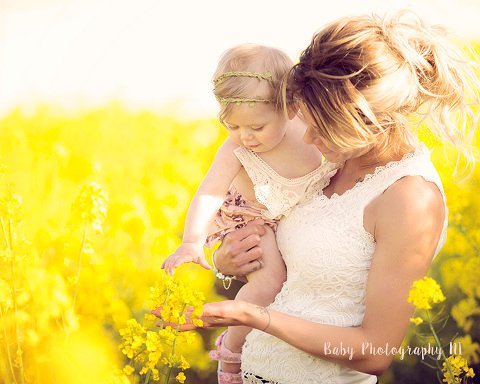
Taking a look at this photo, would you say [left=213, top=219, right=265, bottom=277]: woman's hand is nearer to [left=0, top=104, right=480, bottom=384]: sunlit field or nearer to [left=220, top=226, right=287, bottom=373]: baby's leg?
[left=220, top=226, right=287, bottom=373]: baby's leg

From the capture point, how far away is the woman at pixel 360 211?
2.05 metres

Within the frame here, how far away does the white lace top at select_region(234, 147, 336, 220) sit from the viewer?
2402 millimetres

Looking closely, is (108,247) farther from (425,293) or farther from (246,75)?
(425,293)

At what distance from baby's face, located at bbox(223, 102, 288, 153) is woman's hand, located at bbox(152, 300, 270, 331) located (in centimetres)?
57

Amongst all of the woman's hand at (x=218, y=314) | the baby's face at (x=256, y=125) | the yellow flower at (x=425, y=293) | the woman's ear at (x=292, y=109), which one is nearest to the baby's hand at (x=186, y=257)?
the woman's hand at (x=218, y=314)

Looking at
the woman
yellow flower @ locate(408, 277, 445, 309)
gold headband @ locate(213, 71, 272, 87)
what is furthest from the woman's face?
yellow flower @ locate(408, 277, 445, 309)

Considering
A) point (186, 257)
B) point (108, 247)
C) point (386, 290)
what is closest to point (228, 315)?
point (186, 257)

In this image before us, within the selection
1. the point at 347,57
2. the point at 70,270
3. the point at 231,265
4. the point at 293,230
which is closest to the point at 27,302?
the point at 70,270

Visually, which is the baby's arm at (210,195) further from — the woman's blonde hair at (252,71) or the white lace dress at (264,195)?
the woman's blonde hair at (252,71)

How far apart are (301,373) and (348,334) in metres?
0.22

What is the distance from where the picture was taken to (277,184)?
8.05 ft

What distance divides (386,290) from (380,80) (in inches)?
21.1

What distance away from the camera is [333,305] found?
2193 mm

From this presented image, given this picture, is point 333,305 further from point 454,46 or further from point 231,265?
point 454,46
